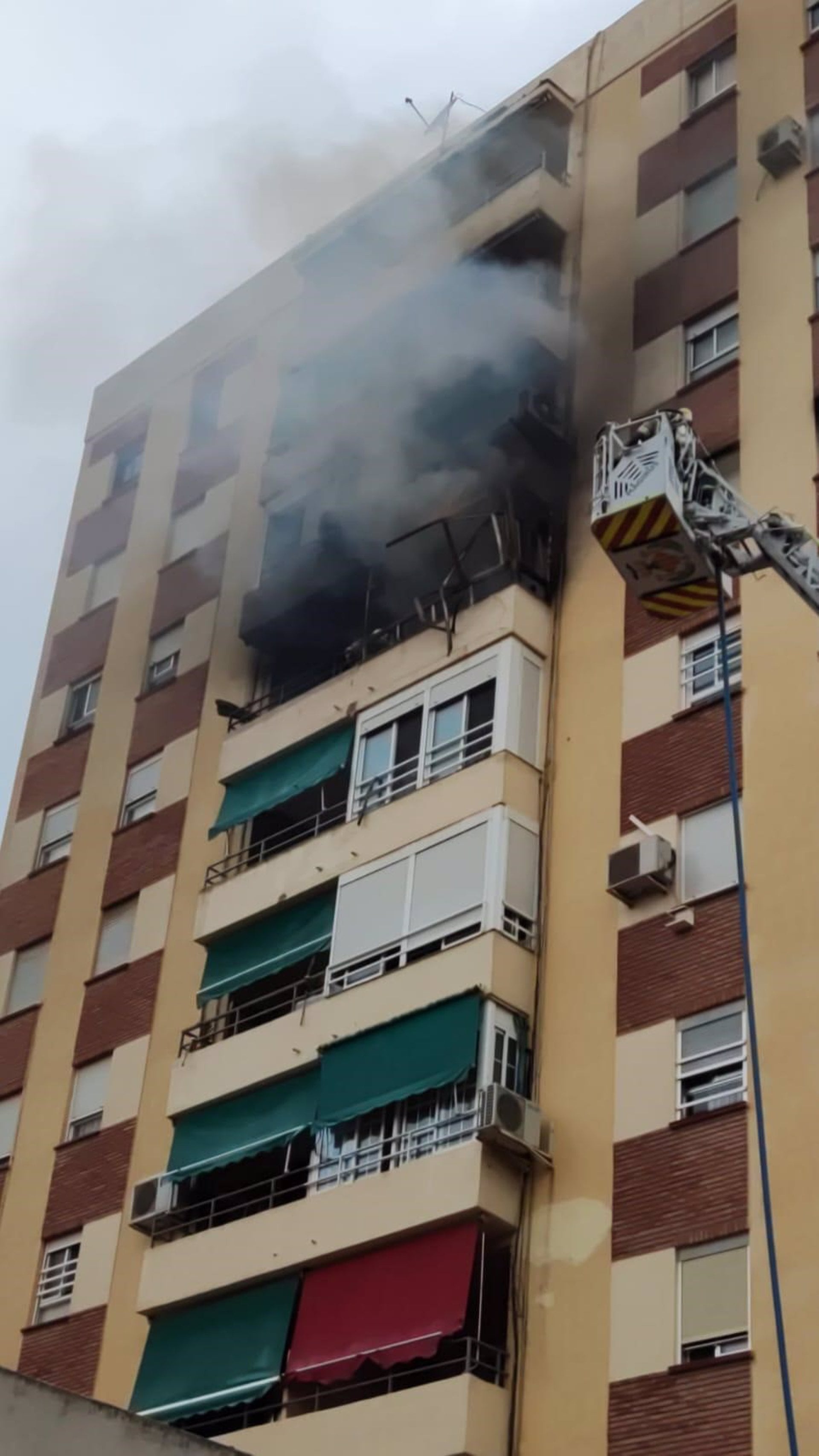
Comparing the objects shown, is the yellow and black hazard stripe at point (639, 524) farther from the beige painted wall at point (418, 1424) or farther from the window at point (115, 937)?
the window at point (115, 937)

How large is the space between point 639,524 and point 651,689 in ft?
19.1

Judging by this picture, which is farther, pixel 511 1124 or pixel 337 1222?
pixel 337 1222

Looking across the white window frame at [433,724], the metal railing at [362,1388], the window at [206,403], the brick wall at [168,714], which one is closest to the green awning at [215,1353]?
the metal railing at [362,1388]

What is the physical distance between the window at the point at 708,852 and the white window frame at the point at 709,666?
1.36 m

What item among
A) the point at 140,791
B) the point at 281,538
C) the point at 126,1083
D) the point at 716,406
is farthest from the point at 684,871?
the point at 140,791

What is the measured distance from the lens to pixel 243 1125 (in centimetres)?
2270

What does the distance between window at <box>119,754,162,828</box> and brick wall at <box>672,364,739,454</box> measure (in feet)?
28.7

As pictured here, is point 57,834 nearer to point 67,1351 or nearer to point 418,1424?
point 67,1351

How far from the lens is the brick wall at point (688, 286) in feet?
82.6

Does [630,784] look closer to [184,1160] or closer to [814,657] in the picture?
[814,657]

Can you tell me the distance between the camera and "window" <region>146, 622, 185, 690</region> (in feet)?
96.7

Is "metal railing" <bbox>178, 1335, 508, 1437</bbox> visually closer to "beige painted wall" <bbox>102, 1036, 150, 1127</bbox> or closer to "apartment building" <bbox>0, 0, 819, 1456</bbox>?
"apartment building" <bbox>0, 0, 819, 1456</bbox>

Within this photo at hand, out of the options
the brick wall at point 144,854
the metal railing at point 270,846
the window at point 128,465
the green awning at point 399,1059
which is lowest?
the green awning at point 399,1059

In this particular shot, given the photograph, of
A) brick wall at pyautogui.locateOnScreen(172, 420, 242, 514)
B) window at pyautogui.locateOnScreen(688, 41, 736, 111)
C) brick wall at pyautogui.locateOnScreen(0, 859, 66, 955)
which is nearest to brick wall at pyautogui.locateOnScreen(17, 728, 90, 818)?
brick wall at pyautogui.locateOnScreen(0, 859, 66, 955)
